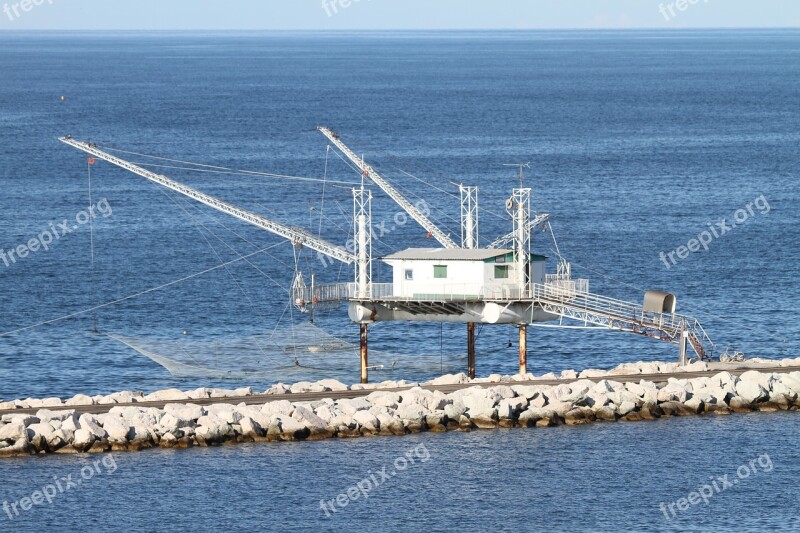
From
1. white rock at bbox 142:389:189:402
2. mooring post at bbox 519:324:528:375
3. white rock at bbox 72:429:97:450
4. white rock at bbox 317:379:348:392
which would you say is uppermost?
mooring post at bbox 519:324:528:375

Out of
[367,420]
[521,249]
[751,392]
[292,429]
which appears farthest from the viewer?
[521,249]

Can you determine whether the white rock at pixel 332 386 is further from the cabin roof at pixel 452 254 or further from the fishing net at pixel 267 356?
the cabin roof at pixel 452 254

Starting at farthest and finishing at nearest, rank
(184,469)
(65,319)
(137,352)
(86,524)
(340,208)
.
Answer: (340,208) → (65,319) → (137,352) → (184,469) → (86,524)

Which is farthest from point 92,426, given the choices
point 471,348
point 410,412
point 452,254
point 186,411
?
point 471,348

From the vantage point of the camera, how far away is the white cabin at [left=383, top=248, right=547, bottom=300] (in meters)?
94.3

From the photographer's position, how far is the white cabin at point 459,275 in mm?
94312

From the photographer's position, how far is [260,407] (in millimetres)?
82188

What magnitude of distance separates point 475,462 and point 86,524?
58.6 feet

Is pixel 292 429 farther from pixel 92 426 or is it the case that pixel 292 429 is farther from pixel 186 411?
pixel 92 426

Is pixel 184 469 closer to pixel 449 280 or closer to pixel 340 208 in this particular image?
pixel 449 280

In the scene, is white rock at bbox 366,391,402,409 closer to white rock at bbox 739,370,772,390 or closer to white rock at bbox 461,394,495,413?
white rock at bbox 461,394,495,413

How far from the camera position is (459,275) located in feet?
310

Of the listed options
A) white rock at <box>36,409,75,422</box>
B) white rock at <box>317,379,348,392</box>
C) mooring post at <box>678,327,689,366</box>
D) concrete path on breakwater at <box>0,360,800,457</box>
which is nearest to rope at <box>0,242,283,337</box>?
concrete path on breakwater at <box>0,360,800,457</box>

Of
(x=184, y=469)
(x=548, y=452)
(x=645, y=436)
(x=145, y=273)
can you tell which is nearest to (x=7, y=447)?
(x=184, y=469)
